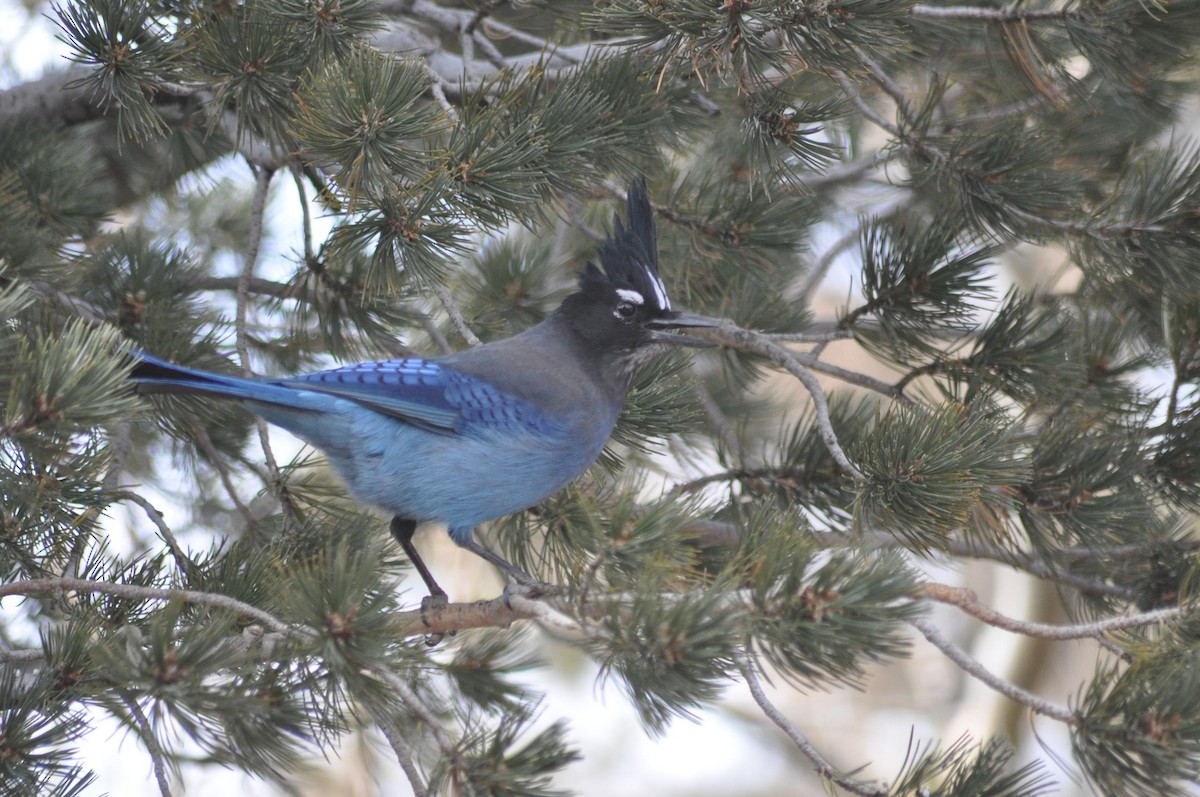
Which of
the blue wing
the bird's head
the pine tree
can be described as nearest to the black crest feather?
the bird's head

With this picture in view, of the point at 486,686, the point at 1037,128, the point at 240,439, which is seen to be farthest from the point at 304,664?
the point at 1037,128

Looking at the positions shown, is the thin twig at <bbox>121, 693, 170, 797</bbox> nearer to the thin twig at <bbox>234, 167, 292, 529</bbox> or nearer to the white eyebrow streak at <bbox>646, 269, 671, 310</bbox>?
the thin twig at <bbox>234, 167, 292, 529</bbox>

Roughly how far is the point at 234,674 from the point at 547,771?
52 cm

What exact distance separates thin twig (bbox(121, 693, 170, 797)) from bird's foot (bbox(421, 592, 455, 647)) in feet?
1.55

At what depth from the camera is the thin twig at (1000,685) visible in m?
1.59

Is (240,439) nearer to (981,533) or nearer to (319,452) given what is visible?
(319,452)

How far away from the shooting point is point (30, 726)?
1.72 m

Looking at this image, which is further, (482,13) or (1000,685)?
(482,13)

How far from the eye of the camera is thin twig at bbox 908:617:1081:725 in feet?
5.23

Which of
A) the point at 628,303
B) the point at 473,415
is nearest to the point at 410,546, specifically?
the point at 473,415

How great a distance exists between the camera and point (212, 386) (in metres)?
2.30

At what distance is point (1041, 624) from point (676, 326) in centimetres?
121

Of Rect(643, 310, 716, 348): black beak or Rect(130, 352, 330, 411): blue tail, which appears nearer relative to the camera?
Rect(130, 352, 330, 411): blue tail

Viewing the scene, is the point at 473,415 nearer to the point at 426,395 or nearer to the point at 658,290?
the point at 426,395
